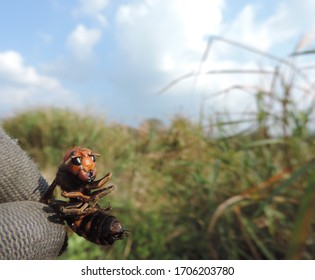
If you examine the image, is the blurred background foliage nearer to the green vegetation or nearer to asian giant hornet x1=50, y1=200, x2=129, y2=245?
the green vegetation

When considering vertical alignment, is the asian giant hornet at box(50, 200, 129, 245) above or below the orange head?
below

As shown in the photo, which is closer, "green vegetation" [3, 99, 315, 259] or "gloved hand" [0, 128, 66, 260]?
"gloved hand" [0, 128, 66, 260]

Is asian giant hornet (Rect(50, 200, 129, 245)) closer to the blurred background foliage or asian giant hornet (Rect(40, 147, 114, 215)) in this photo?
asian giant hornet (Rect(40, 147, 114, 215))

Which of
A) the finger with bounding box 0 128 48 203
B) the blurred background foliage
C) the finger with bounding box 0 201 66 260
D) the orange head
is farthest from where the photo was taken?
the blurred background foliage

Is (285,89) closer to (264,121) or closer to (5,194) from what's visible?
(264,121)

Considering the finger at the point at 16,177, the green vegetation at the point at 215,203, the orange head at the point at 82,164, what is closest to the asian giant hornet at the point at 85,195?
the orange head at the point at 82,164

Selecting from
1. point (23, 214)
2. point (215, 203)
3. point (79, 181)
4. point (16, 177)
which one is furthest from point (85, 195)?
point (215, 203)

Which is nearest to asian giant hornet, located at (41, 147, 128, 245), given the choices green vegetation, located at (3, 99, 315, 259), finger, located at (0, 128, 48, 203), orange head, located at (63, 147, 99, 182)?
orange head, located at (63, 147, 99, 182)

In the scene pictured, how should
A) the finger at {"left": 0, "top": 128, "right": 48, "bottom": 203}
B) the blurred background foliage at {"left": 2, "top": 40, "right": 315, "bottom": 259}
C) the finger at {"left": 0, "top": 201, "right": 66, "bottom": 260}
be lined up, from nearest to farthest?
the finger at {"left": 0, "top": 201, "right": 66, "bottom": 260} < the finger at {"left": 0, "top": 128, "right": 48, "bottom": 203} < the blurred background foliage at {"left": 2, "top": 40, "right": 315, "bottom": 259}
